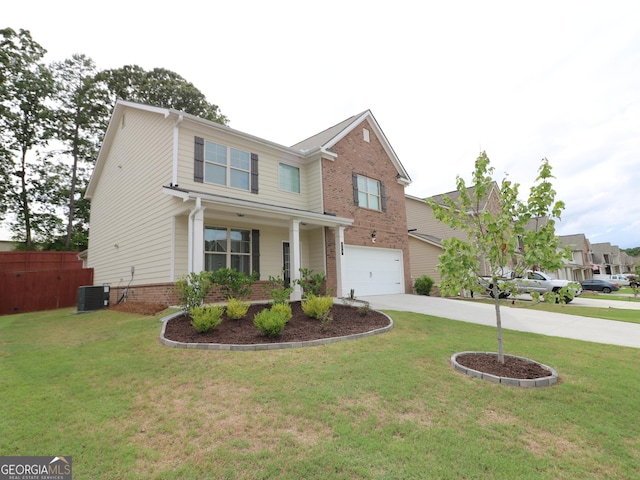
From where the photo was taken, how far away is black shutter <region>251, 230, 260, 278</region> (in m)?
11.3

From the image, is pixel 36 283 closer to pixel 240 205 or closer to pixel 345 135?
pixel 240 205

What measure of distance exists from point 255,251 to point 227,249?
1031mm

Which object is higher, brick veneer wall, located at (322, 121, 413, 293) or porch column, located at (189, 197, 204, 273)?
brick veneer wall, located at (322, 121, 413, 293)

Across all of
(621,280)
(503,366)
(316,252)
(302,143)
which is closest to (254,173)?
(316,252)

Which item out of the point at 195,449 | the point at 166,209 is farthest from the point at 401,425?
the point at 166,209

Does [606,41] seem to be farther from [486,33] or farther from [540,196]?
[540,196]

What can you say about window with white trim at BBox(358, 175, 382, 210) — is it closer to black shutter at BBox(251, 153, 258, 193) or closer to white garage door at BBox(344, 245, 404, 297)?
white garage door at BBox(344, 245, 404, 297)

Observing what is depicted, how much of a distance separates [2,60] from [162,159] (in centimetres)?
1688

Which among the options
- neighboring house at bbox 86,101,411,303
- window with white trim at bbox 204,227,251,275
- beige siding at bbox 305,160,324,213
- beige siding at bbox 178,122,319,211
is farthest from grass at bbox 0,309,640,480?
beige siding at bbox 305,160,324,213

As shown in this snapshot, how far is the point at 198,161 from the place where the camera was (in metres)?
10.5

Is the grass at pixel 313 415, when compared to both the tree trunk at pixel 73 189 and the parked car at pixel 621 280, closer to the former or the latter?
the tree trunk at pixel 73 189

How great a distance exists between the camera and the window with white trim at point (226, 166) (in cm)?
1089

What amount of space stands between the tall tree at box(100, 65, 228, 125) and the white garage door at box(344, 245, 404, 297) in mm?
19813

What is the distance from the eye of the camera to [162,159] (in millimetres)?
10711
